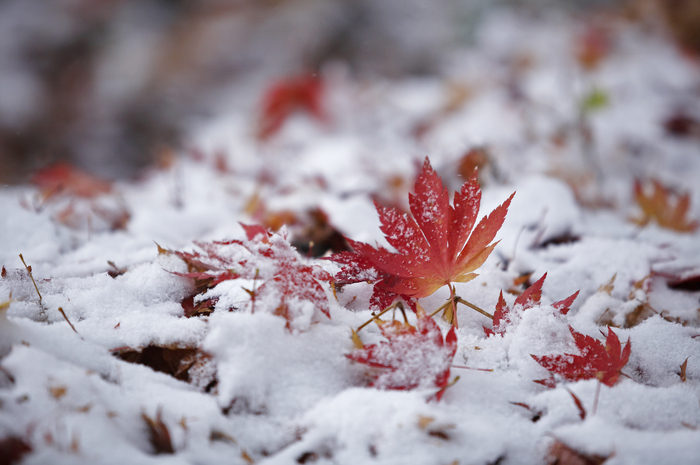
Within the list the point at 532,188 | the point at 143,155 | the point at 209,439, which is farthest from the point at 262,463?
the point at 143,155

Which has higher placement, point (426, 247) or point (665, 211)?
point (665, 211)

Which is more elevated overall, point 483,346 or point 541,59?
point 541,59

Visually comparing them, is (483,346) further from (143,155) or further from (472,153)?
(143,155)

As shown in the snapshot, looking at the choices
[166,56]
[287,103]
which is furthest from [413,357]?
[166,56]

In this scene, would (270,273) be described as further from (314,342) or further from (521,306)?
(521,306)

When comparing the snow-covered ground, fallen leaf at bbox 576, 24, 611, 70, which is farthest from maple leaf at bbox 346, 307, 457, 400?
fallen leaf at bbox 576, 24, 611, 70

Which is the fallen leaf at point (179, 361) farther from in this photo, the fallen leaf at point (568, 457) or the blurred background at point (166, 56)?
the blurred background at point (166, 56)

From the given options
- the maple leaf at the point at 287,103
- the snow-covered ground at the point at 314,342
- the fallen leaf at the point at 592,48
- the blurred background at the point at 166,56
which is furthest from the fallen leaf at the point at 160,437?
the fallen leaf at the point at 592,48
